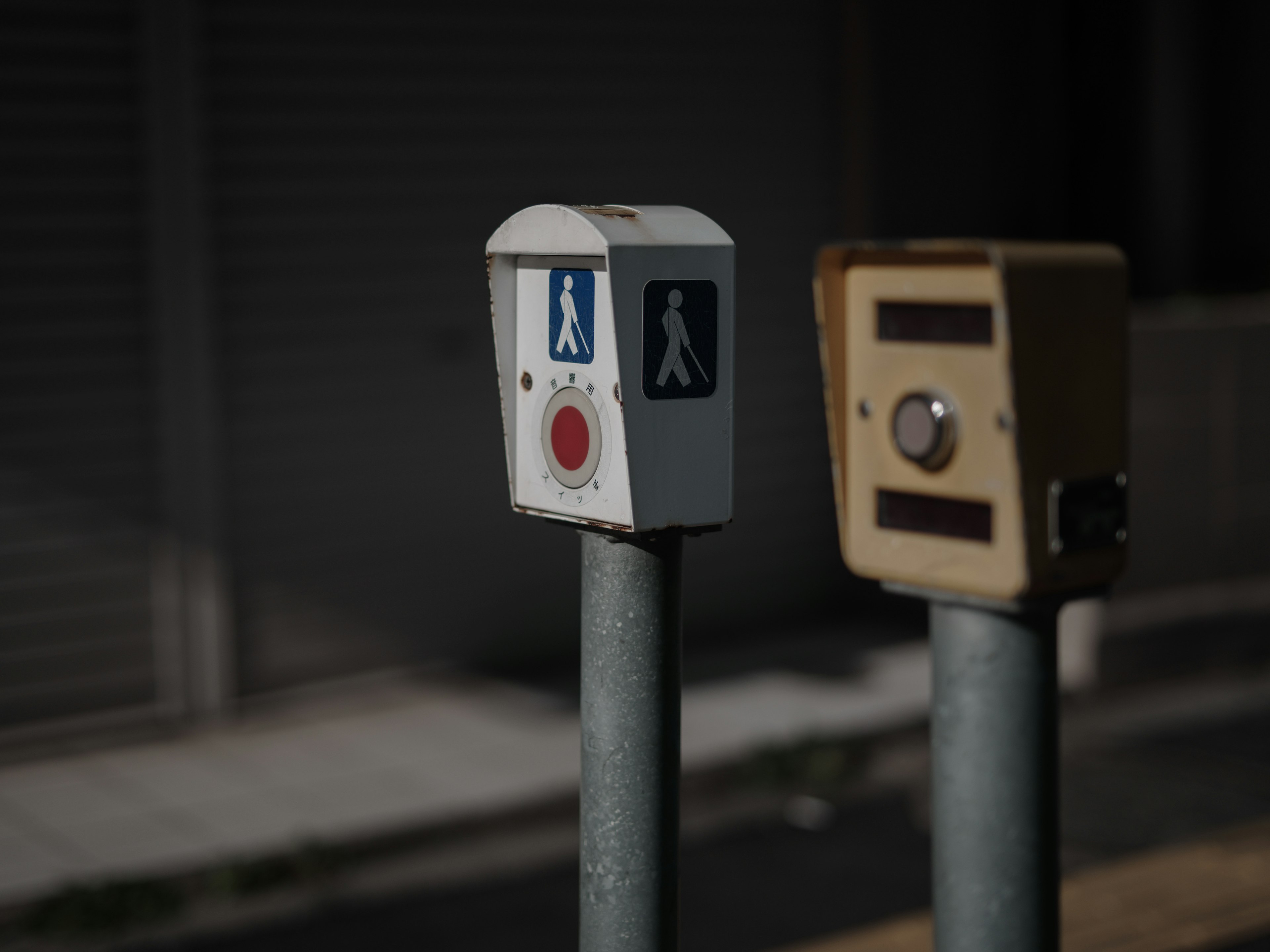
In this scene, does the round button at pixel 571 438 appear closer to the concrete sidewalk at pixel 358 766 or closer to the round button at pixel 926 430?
the round button at pixel 926 430

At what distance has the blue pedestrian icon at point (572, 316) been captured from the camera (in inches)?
89.1

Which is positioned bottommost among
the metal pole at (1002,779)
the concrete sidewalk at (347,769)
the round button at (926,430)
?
the concrete sidewalk at (347,769)

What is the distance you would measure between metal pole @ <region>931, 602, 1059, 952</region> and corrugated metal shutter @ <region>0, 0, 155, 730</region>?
4.54 meters

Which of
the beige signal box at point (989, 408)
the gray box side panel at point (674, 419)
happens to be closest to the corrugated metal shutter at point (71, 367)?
the beige signal box at point (989, 408)

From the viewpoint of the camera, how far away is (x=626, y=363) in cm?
222

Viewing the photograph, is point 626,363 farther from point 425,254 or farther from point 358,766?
point 425,254

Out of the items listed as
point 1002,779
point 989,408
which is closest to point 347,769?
point 1002,779

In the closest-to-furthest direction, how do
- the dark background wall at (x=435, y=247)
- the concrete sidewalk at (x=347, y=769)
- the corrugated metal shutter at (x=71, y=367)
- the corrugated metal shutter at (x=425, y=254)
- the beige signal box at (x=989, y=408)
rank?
1. the beige signal box at (x=989, y=408)
2. the concrete sidewalk at (x=347, y=769)
3. the corrugated metal shutter at (x=71, y=367)
4. the dark background wall at (x=435, y=247)
5. the corrugated metal shutter at (x=425, y=254)

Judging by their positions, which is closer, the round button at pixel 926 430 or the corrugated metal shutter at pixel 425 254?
the round button at pixel 926 430

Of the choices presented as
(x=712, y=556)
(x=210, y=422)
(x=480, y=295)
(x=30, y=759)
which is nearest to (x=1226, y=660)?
(x=712, y=556)

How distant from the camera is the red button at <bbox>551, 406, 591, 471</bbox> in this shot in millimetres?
2301

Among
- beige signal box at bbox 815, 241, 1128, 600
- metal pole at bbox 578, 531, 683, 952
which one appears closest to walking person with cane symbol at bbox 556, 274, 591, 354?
metal pole at bbox 578, 531, 683, 952

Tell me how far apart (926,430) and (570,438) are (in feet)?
2.05

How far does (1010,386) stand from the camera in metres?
2.52
